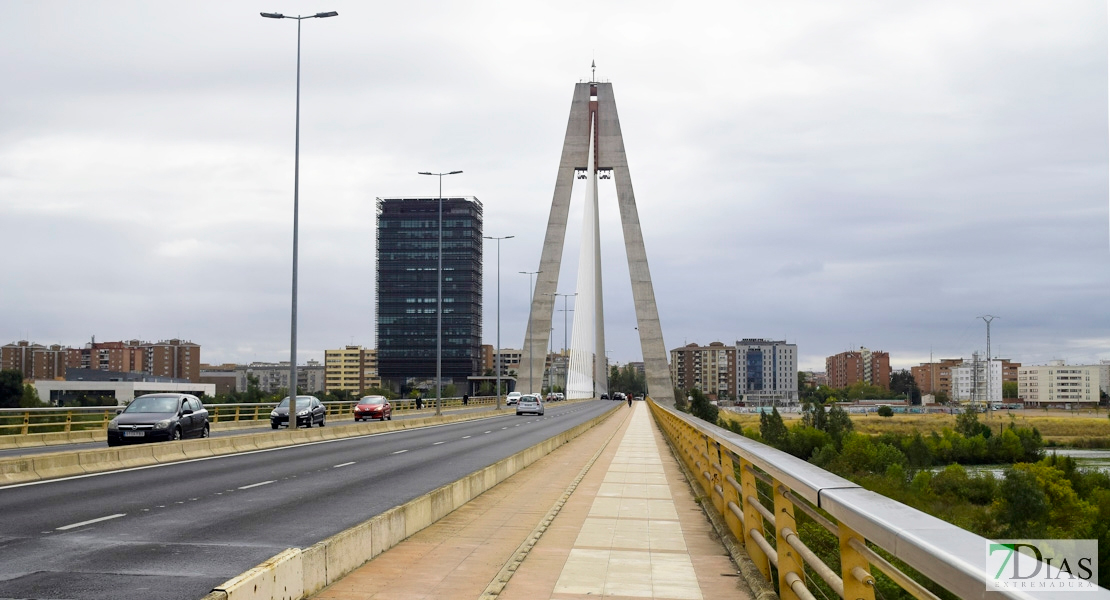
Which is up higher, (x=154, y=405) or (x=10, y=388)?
(x=154, y=405)

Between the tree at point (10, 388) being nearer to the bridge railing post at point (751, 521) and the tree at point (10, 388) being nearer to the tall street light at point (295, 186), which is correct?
the tall street light at point (295, 186)

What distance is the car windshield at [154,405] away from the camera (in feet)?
84.0

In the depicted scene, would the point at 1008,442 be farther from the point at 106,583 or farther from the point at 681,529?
the point at 106,583

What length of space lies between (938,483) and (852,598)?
2605 inches

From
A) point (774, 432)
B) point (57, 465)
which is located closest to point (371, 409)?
point (57, 465)

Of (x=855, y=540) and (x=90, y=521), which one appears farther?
(x=90, y=521)

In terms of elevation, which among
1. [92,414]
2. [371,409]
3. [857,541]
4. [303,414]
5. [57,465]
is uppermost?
[857,541]

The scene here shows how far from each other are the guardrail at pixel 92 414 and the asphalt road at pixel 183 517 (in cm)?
1095

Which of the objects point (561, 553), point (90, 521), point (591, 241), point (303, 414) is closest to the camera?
point (561, 553)

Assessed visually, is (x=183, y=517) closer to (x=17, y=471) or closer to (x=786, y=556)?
(x=17, y=471)

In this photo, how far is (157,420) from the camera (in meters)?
25.0

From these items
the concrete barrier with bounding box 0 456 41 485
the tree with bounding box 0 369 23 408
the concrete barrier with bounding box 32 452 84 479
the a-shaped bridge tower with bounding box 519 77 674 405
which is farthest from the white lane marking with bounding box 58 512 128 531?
the tree with bounding box 0 369 23 408

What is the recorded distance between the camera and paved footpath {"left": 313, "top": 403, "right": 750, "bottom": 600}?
7.46 m

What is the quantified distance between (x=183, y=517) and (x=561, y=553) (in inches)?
219
